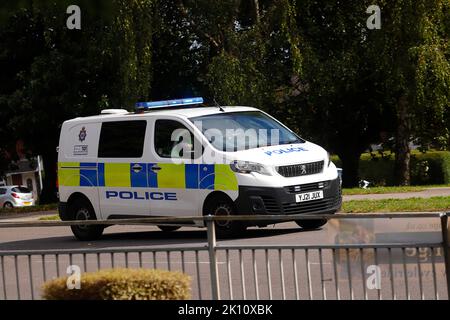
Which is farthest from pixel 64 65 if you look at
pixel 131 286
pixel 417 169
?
pixel 131 286

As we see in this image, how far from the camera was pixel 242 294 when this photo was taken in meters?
7.89

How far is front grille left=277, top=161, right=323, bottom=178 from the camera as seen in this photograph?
564 inches

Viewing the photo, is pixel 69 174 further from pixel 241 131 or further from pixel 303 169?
pixel 303 169

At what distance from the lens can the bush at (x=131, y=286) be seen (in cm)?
676

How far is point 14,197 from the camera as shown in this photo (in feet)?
167

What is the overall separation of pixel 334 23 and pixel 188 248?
22.2 meters

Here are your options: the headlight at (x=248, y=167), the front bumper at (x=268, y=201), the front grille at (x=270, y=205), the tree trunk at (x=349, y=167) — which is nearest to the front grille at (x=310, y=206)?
the front bumper at (x=268, y=201)

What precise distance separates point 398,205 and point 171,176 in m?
4.96

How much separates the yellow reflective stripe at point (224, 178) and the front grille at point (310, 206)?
79 cm

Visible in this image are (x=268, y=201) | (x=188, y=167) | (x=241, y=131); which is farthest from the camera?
(x=241, y=131)

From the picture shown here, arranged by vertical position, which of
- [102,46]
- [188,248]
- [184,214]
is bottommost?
[184,214]
